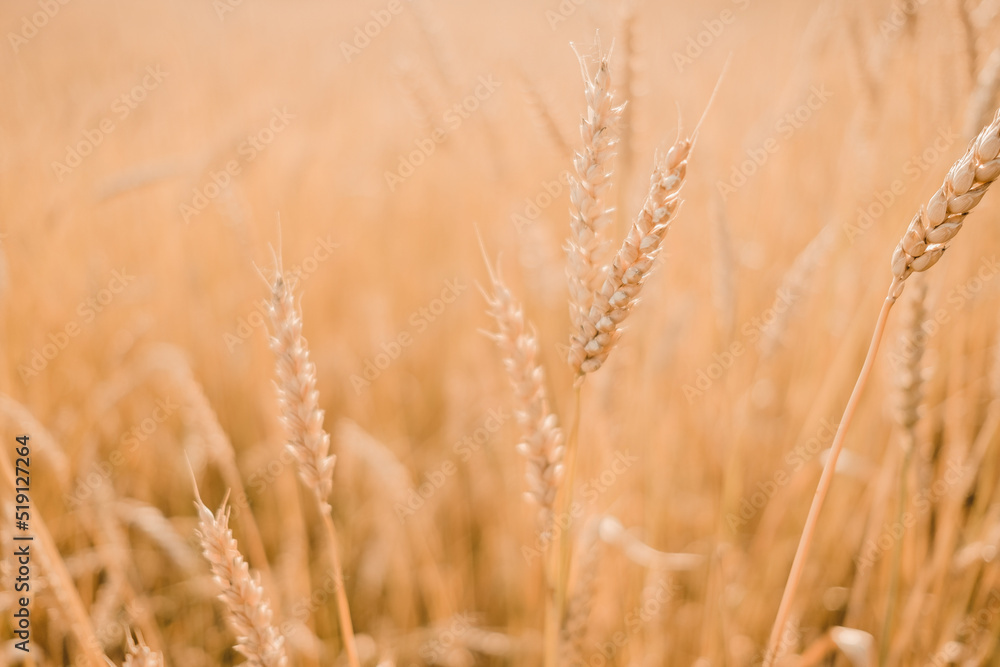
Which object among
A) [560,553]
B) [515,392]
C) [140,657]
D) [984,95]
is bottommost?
[560,553]

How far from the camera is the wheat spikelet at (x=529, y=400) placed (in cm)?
53

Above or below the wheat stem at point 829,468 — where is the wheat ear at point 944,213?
above

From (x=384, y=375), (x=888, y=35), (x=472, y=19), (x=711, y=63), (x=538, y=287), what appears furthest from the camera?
(x=472, y=19)

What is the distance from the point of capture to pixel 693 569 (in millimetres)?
1410

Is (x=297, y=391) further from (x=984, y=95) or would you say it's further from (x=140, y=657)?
(x=984, y=95)

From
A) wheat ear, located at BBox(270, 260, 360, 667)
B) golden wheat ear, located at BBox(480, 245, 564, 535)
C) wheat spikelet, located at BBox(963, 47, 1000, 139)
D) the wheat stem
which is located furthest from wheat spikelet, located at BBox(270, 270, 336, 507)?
wheat spikelet, located at BBox(963, 47, 1000, 139)

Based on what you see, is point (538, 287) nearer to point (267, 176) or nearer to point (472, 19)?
point (267, 176)

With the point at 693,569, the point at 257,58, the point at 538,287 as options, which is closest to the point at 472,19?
the point at 257,58

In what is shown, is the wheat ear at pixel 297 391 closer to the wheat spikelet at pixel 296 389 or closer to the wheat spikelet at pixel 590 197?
the wheat spikelet at pixel 296 389

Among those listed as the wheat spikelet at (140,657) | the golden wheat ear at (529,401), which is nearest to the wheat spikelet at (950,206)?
the golden wheat ear at (529,401)

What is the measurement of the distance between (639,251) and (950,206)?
0.26 metres

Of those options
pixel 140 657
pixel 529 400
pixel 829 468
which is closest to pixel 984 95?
pixel 829 468

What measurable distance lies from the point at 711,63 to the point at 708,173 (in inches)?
145

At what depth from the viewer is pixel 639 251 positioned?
0.48 metres
